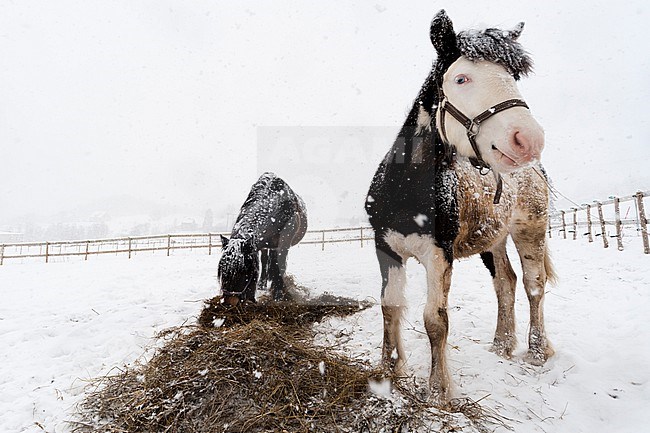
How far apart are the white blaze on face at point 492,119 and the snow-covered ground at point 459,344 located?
6.37ft

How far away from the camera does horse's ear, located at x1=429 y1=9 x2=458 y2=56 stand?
2354mm

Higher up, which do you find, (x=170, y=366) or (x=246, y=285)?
(x=246, y=285)

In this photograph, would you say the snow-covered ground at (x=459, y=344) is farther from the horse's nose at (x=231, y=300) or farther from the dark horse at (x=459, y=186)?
the horse's nose at (x=231, y=300)

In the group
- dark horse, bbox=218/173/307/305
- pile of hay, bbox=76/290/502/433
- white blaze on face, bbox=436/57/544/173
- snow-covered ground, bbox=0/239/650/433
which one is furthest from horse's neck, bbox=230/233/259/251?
white blaze on face, bbox=436/57/544/173

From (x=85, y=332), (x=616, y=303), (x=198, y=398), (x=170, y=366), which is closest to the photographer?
(x=198, y=398)

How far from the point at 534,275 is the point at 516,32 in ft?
8.17

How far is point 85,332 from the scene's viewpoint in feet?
14.2

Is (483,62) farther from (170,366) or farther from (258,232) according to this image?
(258,232)

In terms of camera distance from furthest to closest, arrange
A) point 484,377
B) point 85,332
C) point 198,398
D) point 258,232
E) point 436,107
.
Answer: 1. point 258,232
2. point 85,332
3. point 484,377
4. point 436,107
5. point 198,398

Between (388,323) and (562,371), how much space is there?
172 cm

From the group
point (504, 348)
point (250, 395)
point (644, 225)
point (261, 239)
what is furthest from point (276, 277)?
point (644, 225)

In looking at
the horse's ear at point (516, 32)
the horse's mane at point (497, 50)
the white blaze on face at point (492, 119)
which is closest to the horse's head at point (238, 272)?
the white blaze on face at point (492, 119)

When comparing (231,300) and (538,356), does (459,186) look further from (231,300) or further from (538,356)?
(231,300)

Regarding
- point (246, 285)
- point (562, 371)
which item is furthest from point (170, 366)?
point (562, 371)
